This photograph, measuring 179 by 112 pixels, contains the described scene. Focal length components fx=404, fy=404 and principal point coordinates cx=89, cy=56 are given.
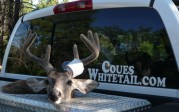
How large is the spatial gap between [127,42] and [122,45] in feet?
0.23

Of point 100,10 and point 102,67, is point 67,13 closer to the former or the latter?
point 100,10

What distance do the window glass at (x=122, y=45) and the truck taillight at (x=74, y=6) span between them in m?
0.05

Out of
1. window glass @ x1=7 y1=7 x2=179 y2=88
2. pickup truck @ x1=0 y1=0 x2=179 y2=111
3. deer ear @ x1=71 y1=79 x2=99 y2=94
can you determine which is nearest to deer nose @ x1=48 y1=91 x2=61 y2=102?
deer ear @ x1=71 y1=79 x2=99 y2=94

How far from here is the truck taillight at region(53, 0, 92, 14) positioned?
159 inches

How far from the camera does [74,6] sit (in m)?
4.18

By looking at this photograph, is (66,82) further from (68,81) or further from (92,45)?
(92,45)

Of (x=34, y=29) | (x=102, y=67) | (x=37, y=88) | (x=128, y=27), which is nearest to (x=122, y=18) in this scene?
(x=128, y=27)

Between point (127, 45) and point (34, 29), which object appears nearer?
point (127, 45)

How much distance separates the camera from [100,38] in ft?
13.0

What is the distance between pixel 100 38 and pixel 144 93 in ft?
2.64

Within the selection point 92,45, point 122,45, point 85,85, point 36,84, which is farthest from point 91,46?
point 36,84

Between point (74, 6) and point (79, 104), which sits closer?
point (79, 104)

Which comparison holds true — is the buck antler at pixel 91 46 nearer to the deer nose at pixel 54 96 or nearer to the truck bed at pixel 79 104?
the truck bed at pixel 79 104

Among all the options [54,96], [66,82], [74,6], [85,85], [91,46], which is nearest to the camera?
[54,96]
